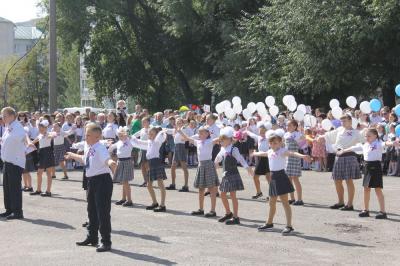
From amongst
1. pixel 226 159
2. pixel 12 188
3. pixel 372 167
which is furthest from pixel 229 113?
pixel 12 188

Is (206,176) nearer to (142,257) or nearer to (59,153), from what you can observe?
(142,257)

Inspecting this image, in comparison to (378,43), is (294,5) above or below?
above

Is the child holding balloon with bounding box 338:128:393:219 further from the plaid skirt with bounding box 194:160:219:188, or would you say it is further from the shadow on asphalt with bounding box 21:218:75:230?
the shadow on asphalt with bounding box 21:218:75:230

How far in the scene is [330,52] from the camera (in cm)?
2628

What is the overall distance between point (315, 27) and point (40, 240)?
60.9 ft

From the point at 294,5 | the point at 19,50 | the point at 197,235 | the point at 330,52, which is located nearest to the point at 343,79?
the point at 330,52

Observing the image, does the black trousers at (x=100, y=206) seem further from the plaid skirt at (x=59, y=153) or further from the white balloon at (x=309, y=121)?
the white balloon at (x=309, y=121)

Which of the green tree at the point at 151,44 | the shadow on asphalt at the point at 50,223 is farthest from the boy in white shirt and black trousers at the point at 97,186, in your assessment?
the green tree at the point at 151,44

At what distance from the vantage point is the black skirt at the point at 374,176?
11984mm

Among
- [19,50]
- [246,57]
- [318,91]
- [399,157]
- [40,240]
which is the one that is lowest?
[40,240]

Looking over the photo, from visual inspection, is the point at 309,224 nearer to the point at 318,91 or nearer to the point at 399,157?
the point at 399,157

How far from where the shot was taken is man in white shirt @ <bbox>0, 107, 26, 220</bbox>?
12062 millimetres

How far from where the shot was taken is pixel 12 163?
39.8 ft

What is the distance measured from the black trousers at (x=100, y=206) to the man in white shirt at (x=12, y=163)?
3.03m
